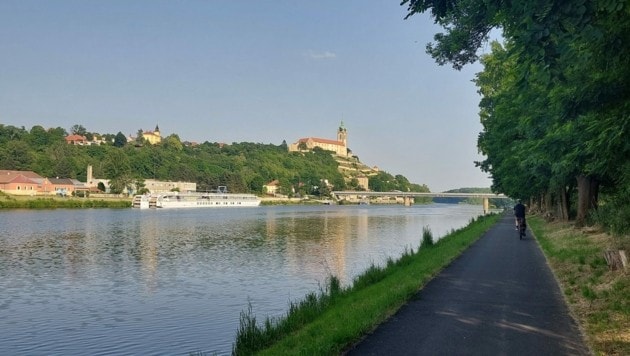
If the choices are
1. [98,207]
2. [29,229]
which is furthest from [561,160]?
[98,207]

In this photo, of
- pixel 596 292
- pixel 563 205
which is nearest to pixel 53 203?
pixel 563 205

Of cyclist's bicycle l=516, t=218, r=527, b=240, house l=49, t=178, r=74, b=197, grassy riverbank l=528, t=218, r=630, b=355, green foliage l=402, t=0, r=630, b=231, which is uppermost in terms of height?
house l=49, t=178, r=74, b=197

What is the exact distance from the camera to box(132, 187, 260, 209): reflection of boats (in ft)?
418

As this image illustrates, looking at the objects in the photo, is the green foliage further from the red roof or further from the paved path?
the red roof

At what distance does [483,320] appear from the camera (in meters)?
10.2

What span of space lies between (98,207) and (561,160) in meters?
110

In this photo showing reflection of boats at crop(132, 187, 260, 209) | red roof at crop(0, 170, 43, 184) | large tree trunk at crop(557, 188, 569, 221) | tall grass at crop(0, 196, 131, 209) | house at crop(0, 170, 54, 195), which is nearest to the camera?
large tree trunk at crop(557, 188, 569, 221)

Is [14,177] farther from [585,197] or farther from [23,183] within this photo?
[585,197]

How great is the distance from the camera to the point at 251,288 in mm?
20188

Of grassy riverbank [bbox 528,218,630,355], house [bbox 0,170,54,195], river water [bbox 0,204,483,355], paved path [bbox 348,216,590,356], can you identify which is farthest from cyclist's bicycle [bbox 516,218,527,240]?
house [bbox 0,170,54,195]

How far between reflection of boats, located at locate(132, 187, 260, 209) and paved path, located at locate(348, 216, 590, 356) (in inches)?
4632

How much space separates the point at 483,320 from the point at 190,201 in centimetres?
13005

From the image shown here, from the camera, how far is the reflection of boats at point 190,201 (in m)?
127

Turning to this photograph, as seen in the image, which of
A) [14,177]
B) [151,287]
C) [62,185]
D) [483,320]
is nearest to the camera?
[483,320]
